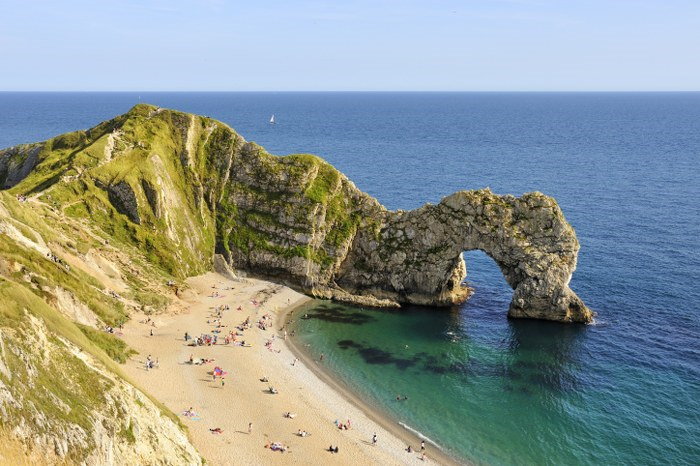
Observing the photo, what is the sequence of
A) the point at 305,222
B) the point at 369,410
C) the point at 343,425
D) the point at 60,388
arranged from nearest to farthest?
the point at 60,388
the point at 343,425
the point at 369,410
the point at 305,222

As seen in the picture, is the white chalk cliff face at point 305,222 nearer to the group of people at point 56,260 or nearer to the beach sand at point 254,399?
the beach sand at point 254,399

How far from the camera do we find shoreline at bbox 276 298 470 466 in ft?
164

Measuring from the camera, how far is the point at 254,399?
56719 mm

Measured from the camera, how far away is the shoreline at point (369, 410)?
49.8m

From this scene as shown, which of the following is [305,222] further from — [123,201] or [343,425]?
[343,425]

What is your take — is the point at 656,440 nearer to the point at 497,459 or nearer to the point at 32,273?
the point at 497,459

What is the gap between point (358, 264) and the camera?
86.4 m

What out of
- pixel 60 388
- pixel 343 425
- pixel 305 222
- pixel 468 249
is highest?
pixel 305 222

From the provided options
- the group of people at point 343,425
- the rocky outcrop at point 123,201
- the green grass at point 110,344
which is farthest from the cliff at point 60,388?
the rocky outcrop at point 123,201

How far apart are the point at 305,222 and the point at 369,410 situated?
1511 inches

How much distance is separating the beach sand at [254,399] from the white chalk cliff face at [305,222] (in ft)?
50.4

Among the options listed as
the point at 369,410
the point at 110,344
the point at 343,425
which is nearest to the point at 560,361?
the point at 369,410

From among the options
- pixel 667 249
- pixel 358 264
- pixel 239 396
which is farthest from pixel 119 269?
pixel 667 249

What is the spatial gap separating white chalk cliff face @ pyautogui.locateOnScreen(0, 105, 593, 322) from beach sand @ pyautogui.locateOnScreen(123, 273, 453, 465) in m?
15.4
